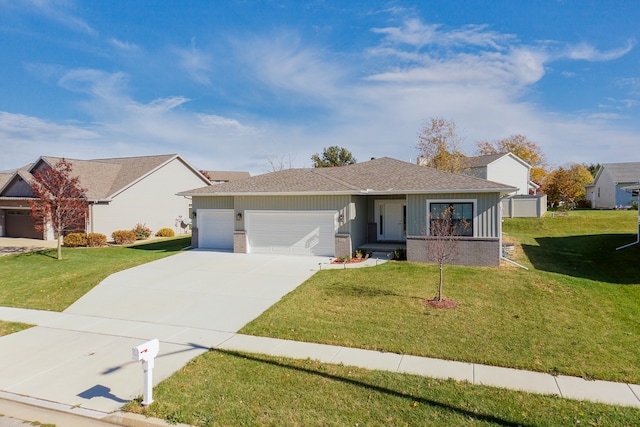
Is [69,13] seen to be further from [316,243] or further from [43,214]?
[316,243]

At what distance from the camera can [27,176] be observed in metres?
25.4

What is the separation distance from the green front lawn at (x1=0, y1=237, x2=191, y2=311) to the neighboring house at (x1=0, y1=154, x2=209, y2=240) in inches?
163

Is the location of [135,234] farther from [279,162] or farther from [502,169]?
[502,169]

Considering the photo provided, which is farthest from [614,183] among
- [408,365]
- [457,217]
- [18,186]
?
[18,186]

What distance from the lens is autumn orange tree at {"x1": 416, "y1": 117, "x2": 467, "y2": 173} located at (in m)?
35.6

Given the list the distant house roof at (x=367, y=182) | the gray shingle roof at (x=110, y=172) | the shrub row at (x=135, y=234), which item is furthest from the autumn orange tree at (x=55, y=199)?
the distant house roof at (x=367, y=182)

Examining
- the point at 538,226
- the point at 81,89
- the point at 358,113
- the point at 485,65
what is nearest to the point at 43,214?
the point at 81,89

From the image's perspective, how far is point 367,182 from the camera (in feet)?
59.6

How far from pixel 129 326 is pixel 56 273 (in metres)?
8.39

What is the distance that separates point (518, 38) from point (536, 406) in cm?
1486

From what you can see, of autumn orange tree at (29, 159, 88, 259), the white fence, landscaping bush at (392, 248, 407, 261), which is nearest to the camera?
landscaping bush at (392, 248, 407, 261)

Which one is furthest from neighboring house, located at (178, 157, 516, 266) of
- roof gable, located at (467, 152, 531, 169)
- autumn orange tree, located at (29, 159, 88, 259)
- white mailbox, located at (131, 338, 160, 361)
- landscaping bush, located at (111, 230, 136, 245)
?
roof gable, located at (467, 152, 531, 169)

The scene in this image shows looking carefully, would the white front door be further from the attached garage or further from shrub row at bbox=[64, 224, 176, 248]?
the attached garage

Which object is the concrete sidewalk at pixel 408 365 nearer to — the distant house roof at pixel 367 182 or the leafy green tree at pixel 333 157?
the distant house roof at pixel 367 182
